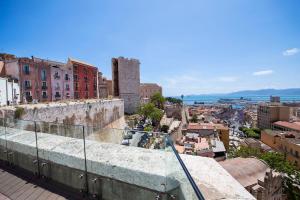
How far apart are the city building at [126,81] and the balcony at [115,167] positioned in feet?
147

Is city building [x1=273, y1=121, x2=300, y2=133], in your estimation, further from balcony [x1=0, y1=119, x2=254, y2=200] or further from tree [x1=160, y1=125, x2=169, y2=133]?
balcony [x1=0, y1=119, x2=254, y2=200]

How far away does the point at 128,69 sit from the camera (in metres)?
48.4

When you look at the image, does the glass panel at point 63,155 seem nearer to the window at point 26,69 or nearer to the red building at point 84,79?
the window at point 26,69

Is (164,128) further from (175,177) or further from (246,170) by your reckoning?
(175,177)

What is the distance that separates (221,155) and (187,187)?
987 inches

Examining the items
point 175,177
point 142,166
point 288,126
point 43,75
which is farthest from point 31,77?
point 288,126

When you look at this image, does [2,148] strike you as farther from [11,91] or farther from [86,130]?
[11,91]

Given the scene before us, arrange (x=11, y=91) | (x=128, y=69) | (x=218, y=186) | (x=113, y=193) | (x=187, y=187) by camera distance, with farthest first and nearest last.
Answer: (x=128, y=69), (x=11, y=91), (x=113, y=193), (x=218, y=186), (x=187, y=187)

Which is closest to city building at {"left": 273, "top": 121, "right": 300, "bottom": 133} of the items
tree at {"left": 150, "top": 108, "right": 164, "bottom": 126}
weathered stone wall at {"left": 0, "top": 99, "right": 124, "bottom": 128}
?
tree at {"left": 150, "top": 108, "right": 164, "bottom": 126}

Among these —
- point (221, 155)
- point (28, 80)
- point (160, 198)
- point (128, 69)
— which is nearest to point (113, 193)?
point (160, 198)

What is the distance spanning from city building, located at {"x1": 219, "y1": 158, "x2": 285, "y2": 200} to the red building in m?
29.3

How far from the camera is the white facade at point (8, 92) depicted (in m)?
20.8

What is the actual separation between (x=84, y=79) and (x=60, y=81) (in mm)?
5783

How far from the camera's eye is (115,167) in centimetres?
254
